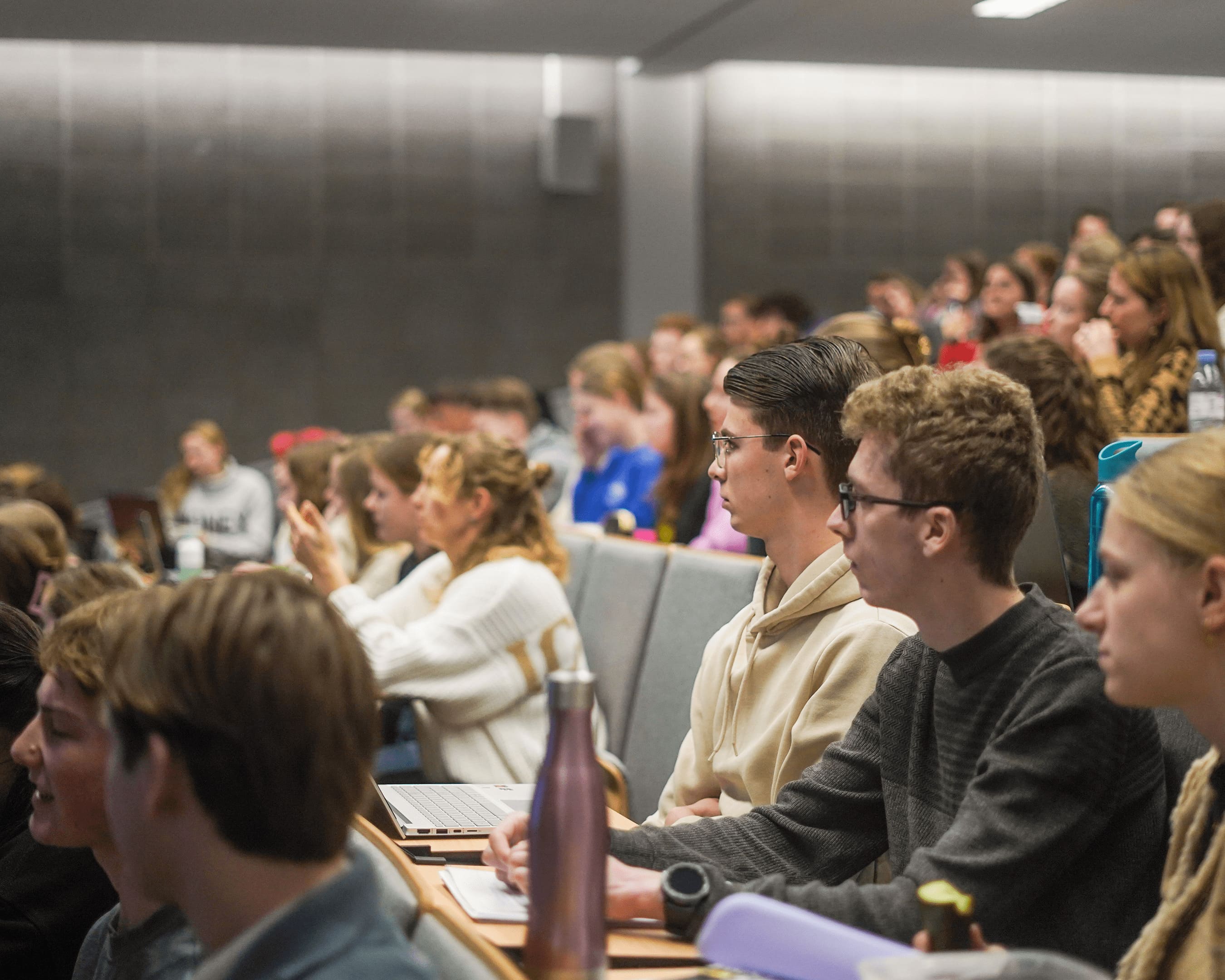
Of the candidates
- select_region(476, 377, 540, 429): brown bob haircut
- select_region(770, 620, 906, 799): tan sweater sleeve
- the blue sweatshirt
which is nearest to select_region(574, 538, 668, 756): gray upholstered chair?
select_region(770, 620, 906, 799): tan sweater sleeve

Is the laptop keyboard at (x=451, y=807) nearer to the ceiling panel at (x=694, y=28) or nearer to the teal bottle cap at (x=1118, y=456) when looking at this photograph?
the teal bottle cap at (x=1118, y=456)

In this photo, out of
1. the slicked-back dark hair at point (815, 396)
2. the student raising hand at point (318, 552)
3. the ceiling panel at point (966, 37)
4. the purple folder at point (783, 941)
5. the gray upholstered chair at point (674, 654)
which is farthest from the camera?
the ceiling panel at point (966, 37)

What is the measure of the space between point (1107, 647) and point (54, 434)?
8.63m

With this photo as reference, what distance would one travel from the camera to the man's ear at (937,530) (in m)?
1.54

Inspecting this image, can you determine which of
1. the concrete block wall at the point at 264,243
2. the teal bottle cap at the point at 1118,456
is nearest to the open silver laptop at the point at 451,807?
the teal bottle cap at the point at 1118,456

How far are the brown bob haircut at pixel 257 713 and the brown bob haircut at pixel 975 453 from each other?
743mm

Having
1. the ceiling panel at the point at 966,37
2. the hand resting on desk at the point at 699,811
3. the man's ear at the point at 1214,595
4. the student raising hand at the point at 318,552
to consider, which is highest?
the ceiling panel at the point at 966,37

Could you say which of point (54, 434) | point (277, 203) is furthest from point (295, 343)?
point (54, 434)

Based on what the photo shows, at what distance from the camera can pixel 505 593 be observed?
312cm

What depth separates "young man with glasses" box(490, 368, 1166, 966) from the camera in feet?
4.65

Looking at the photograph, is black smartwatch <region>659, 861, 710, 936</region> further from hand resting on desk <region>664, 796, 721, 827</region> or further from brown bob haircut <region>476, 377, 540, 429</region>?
brown bob haircut <region>476, 377, 540, 429</region>

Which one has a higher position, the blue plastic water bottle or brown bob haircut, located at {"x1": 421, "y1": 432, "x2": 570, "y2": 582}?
the blue plastic water bottle

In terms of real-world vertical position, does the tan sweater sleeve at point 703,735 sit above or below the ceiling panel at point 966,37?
below

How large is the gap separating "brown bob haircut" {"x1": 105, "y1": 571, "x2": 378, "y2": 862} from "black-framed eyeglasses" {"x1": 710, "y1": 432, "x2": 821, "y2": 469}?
3.60 feet
